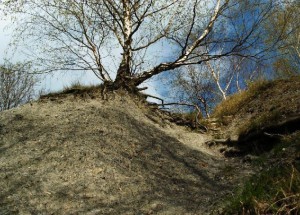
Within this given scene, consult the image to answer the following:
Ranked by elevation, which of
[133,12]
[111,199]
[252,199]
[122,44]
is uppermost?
[133,12]

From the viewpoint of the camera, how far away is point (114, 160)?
559 centimetres

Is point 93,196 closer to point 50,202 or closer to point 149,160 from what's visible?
point 50,202

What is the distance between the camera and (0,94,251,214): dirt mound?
174 inches

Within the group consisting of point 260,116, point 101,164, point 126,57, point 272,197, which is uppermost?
point 126,57

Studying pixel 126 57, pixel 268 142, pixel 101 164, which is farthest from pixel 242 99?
pixel 101 164

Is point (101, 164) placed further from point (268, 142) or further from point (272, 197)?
point (268, 142)

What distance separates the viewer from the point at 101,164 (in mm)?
5363

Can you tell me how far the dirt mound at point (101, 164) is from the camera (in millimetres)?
4426

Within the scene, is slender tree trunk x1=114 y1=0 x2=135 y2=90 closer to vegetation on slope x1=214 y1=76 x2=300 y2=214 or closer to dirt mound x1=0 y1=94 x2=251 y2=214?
dirt mound x1=0 y1=94 x2=251 y2=214

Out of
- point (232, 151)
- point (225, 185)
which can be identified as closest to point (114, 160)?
point (225, 185)

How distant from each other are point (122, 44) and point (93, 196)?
5.53m

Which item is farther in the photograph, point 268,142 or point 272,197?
point 268,142

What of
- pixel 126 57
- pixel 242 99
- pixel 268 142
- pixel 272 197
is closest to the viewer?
pixel 272 197

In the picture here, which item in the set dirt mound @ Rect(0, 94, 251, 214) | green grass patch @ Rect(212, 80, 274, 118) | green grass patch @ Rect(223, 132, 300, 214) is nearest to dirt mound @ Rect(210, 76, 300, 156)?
green grass patch @ Rect(212, 80, 274, 118)
